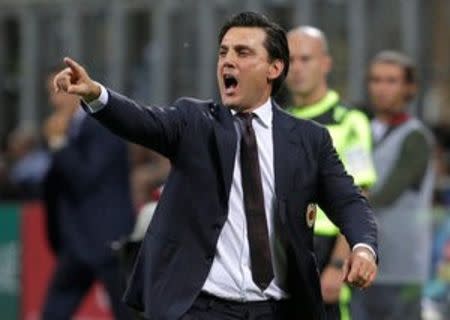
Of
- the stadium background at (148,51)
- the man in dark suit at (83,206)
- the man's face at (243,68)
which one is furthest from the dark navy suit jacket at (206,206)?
the stadium background at (148,51)

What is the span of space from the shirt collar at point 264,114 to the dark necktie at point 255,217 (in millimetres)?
149

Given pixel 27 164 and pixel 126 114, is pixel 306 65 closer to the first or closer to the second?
pixel 126 114

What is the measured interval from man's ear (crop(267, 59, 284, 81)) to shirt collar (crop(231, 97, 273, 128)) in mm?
110

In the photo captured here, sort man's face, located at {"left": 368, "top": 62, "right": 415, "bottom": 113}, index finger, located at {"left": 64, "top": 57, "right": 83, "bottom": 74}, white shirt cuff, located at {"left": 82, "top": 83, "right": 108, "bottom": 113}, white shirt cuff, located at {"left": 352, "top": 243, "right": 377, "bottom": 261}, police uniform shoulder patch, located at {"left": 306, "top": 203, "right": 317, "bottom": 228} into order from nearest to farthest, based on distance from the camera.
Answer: index finger, located at {"left": 64, "top": 57, "right": 83, "bottom": 74}, white shirt cuff, located at {"left": 82, "top": 83, "right": 108, "bottom": 113}, white shirt cuff, located at {"left": 352, "top": 243, "right": 377, "bottom": 261}, police uniform shoulder patch, located at {"left": 306, "top": 203, "right": 317, "bottom": 228}, man's face, located at {"left": 368, "top": 62, "right": 415, "bottom": 113}

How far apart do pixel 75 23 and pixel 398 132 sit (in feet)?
42.9

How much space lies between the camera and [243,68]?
7.64 m

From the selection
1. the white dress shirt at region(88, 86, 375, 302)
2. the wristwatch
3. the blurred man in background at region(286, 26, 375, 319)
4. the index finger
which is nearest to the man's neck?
the blurred man in background at region(286, 26, 375, 319)

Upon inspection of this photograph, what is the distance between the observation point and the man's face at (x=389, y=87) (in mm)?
11836

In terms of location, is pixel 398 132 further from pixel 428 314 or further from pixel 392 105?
pixel 428 314

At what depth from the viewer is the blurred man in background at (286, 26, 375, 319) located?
10.0 meters

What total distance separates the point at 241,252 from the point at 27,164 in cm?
1247

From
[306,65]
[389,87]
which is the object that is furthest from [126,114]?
[389,87]

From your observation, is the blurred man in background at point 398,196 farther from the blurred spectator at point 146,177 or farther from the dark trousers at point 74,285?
the blurred spectator at point 146,177

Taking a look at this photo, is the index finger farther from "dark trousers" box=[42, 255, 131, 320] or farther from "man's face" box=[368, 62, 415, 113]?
"dark trousers" box=[42, 255, 131, 320]
